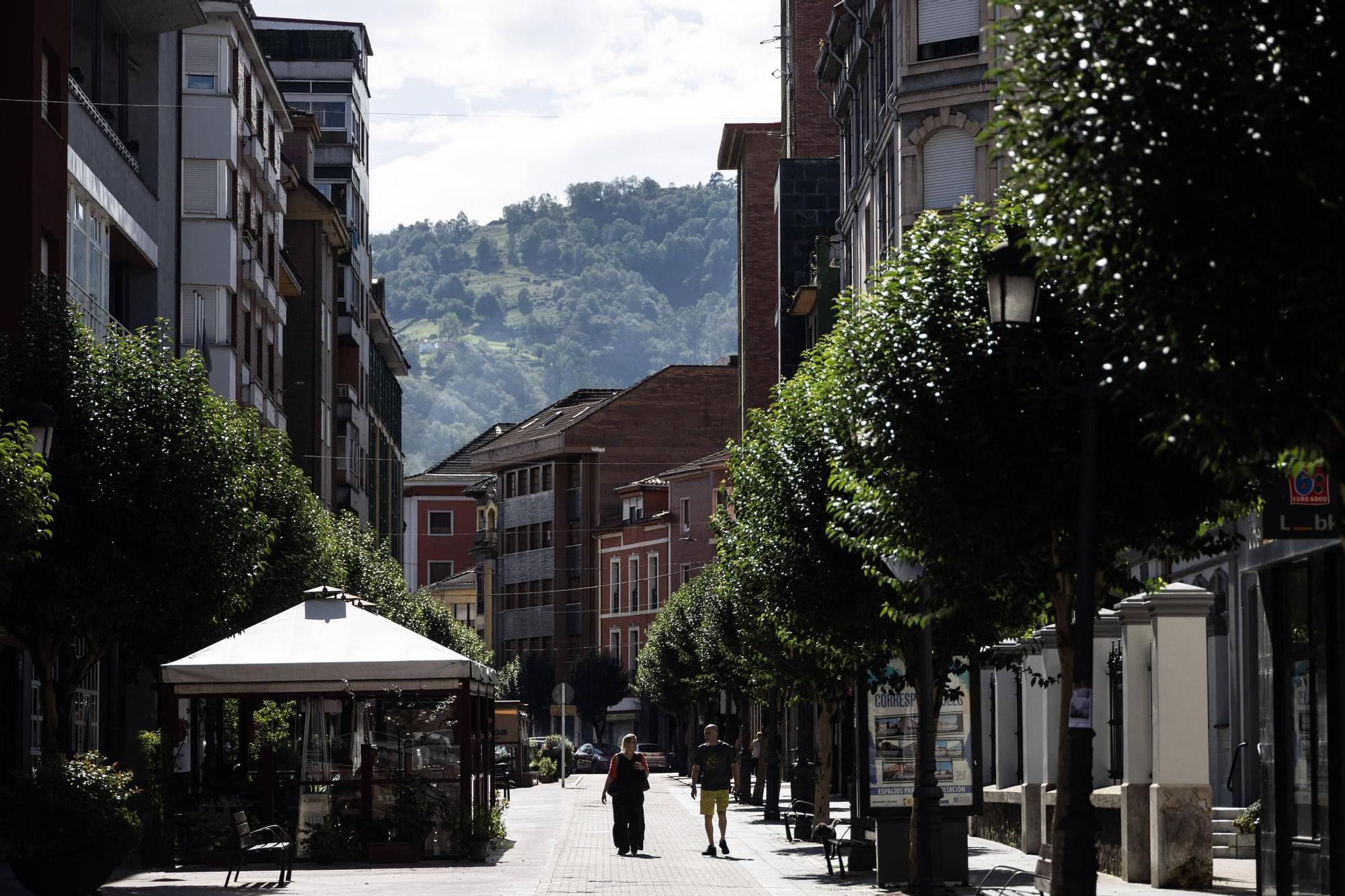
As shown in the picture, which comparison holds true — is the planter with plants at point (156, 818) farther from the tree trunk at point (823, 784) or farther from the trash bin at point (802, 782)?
the trash bin at point (802, 782)

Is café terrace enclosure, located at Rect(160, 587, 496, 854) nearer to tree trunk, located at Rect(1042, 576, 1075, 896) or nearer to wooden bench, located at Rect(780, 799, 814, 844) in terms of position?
wooden bench, located at Rect(780, 799, 814, 844)

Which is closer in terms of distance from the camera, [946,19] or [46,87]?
[46,87]

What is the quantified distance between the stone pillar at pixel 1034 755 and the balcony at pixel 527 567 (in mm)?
86449

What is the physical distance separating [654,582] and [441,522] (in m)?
39.3

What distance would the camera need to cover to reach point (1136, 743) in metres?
21.5

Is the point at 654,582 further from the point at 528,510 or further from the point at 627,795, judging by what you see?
the point at 627,795

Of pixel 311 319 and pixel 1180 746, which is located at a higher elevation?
pixel 311 319

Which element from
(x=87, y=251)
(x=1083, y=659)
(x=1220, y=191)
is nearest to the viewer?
(x=1220, y=191)

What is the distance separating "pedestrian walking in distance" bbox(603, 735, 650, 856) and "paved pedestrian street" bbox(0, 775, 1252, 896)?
295 millimetres

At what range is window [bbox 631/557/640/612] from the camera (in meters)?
107

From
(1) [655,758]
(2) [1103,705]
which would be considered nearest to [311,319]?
(1) [655,758]

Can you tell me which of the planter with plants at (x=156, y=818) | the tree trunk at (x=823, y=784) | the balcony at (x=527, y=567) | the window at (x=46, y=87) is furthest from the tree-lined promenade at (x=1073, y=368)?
the balcony at (x=527, y=567)

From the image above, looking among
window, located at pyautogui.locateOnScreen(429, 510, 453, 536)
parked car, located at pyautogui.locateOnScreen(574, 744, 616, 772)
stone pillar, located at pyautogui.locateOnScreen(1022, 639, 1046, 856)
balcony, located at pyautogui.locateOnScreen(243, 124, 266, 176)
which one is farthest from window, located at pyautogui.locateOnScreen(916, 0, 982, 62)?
window, located at pyautogui.locateOnScreen(429, 510, 453, 536)

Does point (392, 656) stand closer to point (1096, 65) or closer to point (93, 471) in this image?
point (93, 471)
